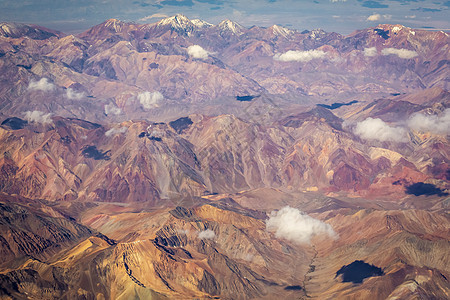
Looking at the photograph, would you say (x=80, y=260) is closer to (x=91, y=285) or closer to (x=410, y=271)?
(x=91, y=285)

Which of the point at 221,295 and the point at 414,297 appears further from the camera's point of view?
the point at 221,295

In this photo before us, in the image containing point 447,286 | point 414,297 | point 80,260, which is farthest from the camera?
point 80,260

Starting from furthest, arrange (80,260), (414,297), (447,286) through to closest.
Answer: (80,260), (447,286), (414,297)

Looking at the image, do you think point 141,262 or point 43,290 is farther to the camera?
point 141,262

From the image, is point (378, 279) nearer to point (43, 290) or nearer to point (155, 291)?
point (155, 291)

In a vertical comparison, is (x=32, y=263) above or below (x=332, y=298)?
above

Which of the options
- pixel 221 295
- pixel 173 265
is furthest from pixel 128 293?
pixel 221 295

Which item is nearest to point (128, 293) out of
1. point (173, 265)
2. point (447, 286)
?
point (173, 265)

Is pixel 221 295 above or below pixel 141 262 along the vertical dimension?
below

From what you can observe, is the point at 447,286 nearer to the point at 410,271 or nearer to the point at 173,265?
the point at 410,271
